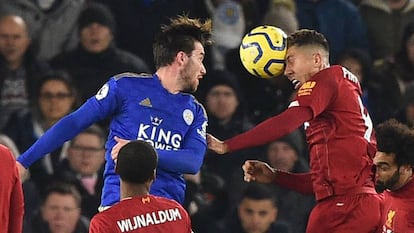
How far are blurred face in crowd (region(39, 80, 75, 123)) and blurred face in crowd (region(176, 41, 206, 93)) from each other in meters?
3.22

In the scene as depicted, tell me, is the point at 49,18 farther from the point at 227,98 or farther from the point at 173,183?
the point at 173,183

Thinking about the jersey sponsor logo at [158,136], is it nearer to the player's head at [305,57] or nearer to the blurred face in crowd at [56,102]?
the player's head at [305,57]

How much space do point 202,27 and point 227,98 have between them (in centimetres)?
333

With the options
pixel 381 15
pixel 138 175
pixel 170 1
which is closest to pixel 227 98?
pixel 170 1

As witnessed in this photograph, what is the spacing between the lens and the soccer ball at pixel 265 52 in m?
8.75

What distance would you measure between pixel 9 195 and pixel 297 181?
2.15 m

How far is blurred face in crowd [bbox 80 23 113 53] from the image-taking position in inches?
472

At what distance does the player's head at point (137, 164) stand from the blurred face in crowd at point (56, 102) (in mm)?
4396

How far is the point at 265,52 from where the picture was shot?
8758 mm

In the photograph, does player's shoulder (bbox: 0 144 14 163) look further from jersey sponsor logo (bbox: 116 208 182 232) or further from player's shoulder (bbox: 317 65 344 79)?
player's shoulder (bbox: 317 65 344 79)

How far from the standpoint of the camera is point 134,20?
12.5 m

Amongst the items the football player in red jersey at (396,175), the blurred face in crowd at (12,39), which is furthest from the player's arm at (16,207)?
the blurred face in crowd at (12,39)

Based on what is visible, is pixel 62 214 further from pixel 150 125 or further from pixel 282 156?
pixel 150 125

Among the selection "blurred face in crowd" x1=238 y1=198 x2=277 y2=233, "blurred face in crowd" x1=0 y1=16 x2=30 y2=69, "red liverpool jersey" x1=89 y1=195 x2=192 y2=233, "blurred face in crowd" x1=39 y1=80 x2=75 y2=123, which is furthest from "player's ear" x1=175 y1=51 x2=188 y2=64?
"blurred face in crowd" x1=0 y1=16 x2=30 y2=69
